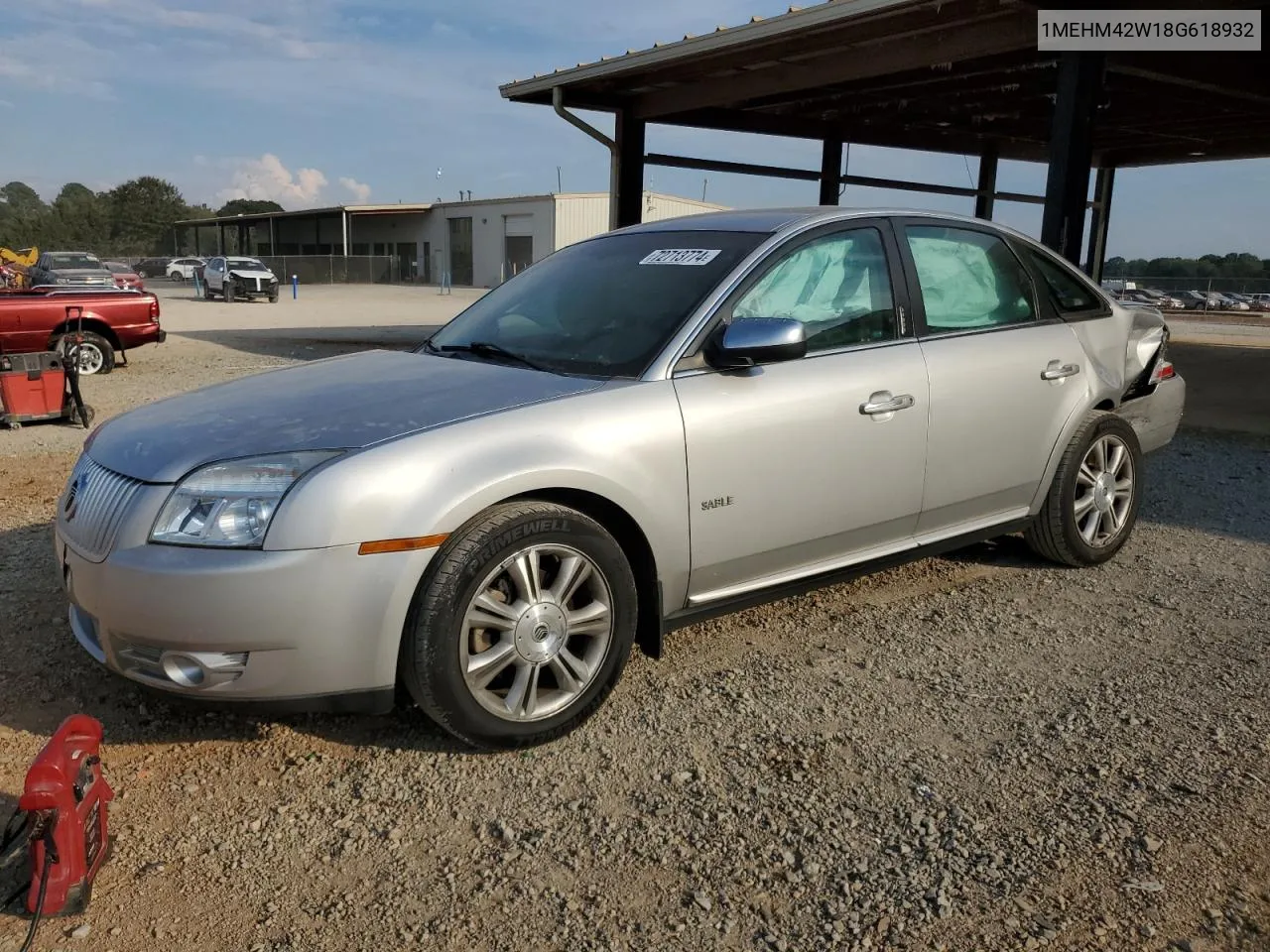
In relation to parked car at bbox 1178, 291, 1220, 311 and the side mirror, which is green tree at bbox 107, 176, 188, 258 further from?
the side mirror

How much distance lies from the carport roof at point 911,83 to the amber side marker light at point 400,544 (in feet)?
22.8

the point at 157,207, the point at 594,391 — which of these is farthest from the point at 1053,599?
the point at 157,207

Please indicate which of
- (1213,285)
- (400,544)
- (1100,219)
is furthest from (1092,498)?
(1213,285)

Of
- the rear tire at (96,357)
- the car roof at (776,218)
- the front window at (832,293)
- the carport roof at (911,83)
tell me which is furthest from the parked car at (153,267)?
the front window at (832,293)

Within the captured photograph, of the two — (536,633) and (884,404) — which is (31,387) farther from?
(884,404)

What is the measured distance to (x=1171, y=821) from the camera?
266 centimetres

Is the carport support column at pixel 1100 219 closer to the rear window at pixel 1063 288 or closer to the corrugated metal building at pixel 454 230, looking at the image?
the rear window at pixel 1063 288

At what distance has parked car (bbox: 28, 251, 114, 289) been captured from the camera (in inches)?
912

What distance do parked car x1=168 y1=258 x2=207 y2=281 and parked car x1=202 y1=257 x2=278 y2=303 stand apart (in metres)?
19.5

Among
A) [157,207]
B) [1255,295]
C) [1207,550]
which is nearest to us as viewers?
[1207,550]

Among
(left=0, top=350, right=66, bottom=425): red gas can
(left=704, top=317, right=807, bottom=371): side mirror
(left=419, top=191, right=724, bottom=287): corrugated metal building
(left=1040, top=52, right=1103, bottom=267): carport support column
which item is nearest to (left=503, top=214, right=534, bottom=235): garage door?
(left=419, top=191, right=724, bottom=287): corrugated metal building

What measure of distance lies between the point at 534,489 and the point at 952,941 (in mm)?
1599

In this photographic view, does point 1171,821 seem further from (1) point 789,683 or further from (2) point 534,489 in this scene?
(2) point 534,489

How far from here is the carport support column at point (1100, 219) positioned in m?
19.8
